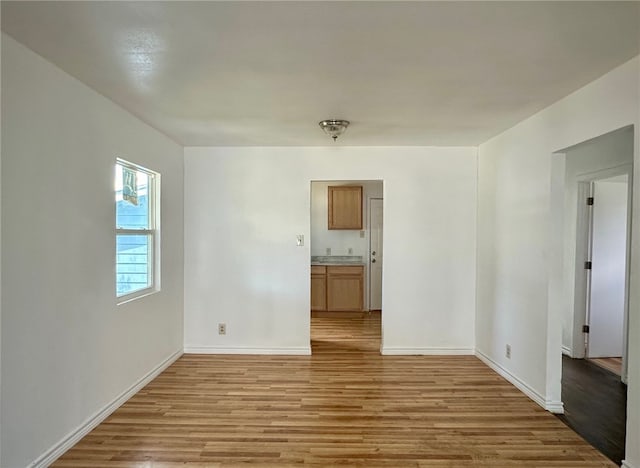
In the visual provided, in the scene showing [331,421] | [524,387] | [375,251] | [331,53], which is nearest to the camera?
[331,53]

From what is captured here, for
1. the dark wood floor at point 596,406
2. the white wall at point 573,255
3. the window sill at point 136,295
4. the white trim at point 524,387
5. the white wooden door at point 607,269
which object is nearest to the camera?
the dark wood floor at point 596,406

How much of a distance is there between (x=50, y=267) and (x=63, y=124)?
34.5 inches

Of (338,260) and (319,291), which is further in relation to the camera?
(338,260)

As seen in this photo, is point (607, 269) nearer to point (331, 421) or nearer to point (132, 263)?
point (331, 421)

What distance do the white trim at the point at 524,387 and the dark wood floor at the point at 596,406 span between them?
0.08 metres

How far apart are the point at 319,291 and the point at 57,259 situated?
4312 mm

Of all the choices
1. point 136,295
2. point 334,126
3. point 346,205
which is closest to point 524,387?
point 334,126

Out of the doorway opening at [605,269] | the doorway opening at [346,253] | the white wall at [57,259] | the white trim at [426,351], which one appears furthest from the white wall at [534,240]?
the white wall at [57,259]

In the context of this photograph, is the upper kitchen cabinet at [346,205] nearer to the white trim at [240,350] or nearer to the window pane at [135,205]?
the white trim at [240,350]

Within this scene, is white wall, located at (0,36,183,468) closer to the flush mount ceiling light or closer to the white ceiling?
the white ceiling

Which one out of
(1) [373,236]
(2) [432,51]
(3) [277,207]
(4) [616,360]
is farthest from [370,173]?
(4) [616,360]

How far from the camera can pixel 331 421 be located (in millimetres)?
2600

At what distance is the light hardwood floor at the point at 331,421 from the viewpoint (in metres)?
2.20

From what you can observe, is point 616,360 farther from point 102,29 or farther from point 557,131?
point 102,29
